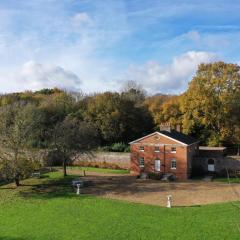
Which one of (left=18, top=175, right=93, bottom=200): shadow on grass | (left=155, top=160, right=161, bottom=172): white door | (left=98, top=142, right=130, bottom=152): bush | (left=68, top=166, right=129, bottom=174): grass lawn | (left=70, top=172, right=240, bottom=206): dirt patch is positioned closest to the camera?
(left=70, top=172, right=240, bottom=206): dirt patch

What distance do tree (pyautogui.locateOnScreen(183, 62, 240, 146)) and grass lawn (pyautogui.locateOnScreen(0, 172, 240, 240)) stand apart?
75.4 feet

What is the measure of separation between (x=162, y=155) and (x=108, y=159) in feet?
35.3

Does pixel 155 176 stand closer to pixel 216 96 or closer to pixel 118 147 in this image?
pixel 118 147

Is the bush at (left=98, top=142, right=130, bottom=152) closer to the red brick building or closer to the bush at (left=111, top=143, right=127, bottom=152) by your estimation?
the bush at (left=111, top=143, right=127, bottom=152)

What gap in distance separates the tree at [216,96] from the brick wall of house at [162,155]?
8.51m

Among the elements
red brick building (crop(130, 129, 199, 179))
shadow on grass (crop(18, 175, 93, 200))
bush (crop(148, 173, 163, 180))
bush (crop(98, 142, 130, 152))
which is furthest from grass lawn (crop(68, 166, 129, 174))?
shadow on grass (crop(18, 175, 93, 200))

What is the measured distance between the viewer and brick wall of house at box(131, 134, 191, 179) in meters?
51.7

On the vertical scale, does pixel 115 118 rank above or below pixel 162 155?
above

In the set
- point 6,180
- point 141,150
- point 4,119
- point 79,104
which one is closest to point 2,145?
point 4,119

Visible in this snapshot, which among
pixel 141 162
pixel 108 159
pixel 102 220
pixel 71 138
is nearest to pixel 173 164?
pixel 141 162

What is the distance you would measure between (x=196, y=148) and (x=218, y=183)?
10747 millimetres

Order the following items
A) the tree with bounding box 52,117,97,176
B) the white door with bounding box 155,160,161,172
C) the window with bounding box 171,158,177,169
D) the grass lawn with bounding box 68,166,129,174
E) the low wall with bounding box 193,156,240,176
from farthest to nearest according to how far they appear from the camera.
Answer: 1. the grass lawn with bounding box 68,166,129,174
2. the white door with bounding box 155,160,161,172
3. the low wall with bounding box 193,156,240,176
4. the window with bounding box 171,158,177,169
5. the tree with bounding box 52,117,97,176

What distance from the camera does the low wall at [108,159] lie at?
59.3 metres

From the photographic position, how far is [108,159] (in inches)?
2400
